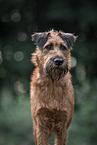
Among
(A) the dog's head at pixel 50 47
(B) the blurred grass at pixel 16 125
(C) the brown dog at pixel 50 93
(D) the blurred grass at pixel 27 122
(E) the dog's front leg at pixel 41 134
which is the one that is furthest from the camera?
(B) the blurred grass at pixel 16 125

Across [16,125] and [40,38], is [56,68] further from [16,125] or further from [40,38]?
[16,125]

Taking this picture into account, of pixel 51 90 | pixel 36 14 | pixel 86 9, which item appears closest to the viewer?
pixel 51 90

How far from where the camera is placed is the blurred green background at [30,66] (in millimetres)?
13297

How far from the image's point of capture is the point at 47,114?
352 centimetres

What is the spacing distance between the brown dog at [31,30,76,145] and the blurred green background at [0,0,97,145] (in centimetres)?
888

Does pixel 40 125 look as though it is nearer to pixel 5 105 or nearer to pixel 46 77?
pixel 46 77

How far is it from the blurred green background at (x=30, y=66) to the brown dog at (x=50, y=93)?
8.88 meters

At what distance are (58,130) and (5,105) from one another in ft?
43.2

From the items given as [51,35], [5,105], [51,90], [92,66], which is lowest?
[5,105]

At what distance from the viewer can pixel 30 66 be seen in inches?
609

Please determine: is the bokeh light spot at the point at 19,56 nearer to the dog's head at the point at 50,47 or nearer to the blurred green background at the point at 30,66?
the blurred green background at the point at 30,66

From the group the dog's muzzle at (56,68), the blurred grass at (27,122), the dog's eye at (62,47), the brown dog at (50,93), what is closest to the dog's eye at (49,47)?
the brown dog at (50,93)

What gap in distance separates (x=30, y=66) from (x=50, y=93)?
12.2 metres

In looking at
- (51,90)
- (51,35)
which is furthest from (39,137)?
(51,35)
